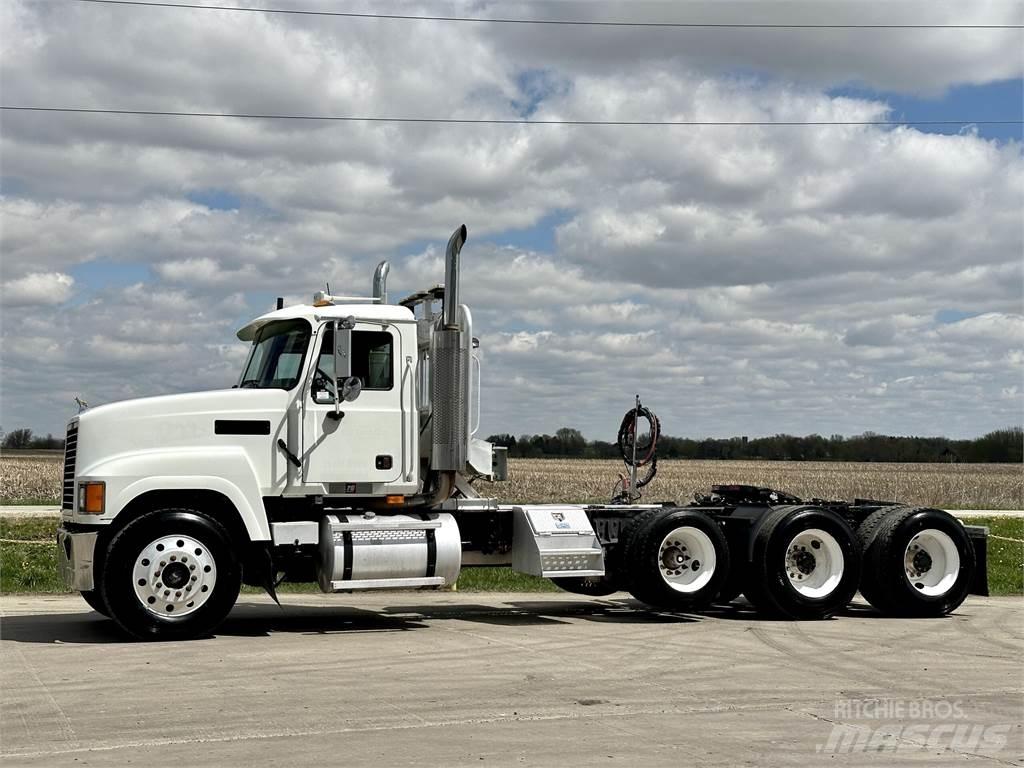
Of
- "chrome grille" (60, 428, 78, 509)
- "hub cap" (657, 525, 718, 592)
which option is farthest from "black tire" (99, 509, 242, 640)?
"hub cap" (657, 525, 718, 592)

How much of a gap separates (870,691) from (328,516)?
5807 millimetres

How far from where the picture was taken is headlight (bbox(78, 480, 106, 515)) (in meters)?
12.1

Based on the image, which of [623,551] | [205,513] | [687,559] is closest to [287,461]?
[205,513]

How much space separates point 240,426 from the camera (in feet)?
42.3

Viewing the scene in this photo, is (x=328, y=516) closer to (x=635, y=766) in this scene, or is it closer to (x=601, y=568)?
(x=601, y=568)

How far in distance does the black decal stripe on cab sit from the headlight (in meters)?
1.24

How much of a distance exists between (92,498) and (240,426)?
1.58m

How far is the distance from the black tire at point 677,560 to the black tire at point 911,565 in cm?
185

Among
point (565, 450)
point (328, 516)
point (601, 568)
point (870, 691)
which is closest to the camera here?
point (870, 691)

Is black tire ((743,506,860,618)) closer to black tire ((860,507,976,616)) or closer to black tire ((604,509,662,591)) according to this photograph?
black tire ((860,507,976,616))

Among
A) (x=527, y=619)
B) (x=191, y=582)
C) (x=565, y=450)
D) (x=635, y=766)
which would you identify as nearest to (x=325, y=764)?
(x=635, y=766)

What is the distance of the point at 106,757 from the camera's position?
297 inches

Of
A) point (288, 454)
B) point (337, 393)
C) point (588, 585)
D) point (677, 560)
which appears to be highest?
point (337, 393)

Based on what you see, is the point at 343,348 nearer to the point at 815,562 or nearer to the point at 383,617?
the point at 383,617
